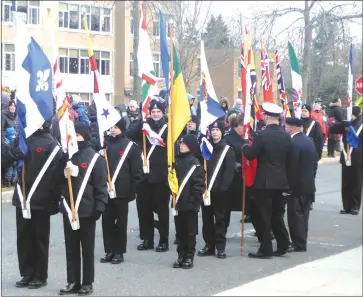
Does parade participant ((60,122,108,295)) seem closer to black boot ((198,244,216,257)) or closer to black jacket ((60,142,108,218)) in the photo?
black jacket ((60,142,108,218))

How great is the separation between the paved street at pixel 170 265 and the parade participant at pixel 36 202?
0.24 meters

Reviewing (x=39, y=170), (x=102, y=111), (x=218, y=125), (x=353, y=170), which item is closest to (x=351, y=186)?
(x=353, y=170)

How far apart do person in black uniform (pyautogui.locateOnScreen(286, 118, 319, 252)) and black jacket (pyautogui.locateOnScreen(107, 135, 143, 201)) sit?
88.9 inches

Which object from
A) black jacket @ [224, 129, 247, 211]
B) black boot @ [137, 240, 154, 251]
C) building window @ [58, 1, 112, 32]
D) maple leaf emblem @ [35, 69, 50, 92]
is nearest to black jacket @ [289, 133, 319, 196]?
black jacket @ [224, 129, 247, 211]

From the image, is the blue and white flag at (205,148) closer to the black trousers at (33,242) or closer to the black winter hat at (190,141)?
the black winter hat at (190,141)

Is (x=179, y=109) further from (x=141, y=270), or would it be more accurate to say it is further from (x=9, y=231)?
(x=9, y=231)

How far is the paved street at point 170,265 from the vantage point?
313 inches

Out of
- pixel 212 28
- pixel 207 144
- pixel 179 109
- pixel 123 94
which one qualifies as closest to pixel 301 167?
pixel 207 144

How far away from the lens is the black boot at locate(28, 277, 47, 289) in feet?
25.4

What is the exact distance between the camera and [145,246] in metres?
10.2

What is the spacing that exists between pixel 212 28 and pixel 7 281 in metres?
26.6

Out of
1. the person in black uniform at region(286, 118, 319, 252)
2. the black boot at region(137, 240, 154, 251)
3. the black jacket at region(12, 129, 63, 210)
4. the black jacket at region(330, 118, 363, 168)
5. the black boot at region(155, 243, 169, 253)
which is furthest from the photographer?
the black jacket at region(330, 118, 363, 168)

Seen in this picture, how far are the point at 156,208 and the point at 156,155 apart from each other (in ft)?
2.35

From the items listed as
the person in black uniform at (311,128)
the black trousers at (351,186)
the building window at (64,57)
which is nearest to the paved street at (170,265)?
the black trousers at (351,186)
